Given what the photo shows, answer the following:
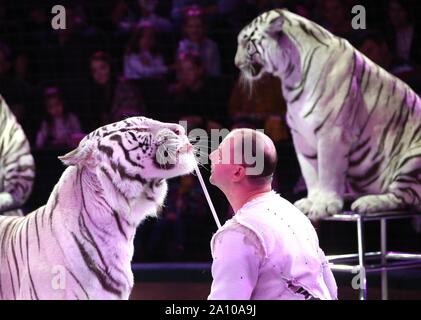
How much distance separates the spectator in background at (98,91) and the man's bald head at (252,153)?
9.89 ft

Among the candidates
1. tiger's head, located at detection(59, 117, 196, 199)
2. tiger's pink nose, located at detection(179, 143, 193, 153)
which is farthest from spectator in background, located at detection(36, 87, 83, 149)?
tiger's pink nose, located at detection(179, 143, 193, 153)

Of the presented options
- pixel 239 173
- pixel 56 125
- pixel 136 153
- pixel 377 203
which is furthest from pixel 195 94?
pixel 239 173

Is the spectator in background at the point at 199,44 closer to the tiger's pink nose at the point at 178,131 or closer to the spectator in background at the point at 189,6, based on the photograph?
the spectator in background at the point at 189,6

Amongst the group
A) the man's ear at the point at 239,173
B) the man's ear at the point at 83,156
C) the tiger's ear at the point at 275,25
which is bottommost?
the man's ear at the point at 83,156

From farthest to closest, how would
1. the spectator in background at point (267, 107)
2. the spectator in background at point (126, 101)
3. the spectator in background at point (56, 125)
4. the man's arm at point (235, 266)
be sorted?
the spectator in background at point (56, 125)
the spectator in background at point (126, 101)
the spectator in background at point (267, 107)
the man's arm at point (235, 266)

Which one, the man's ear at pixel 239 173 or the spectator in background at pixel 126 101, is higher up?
the man's ear at pixel 239 173

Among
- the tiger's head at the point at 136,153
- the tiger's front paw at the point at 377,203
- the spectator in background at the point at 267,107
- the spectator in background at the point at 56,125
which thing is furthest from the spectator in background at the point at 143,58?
the tiger's head at the point at 136,153

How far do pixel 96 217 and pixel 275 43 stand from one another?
1857mm

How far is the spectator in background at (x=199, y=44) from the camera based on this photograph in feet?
16.6

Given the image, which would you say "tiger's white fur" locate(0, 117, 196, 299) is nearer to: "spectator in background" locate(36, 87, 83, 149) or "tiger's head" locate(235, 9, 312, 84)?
"tiger's head" locate(235, 9, 312, 84)

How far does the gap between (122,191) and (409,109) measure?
1.96m

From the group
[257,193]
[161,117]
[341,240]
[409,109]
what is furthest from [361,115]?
[257,193]

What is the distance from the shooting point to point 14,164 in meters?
4.55

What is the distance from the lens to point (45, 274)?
2734 mm
